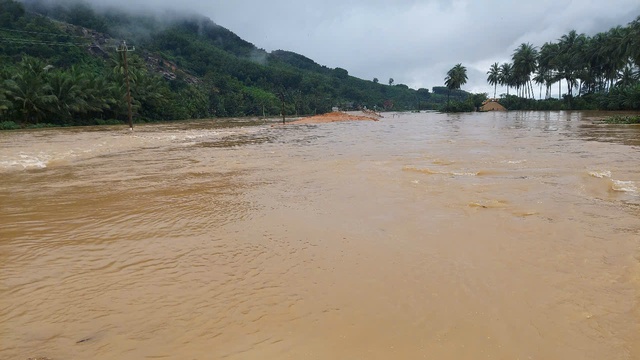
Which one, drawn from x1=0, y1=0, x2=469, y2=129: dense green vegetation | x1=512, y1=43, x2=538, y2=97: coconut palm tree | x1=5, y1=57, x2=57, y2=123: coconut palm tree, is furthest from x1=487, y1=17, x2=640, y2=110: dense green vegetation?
x1=5, y1=57, x2=57, y2=123: coconut palm tree

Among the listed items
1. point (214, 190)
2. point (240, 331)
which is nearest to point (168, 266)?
point (240, 331)

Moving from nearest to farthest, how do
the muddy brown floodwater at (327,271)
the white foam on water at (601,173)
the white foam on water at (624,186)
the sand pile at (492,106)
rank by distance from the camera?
the muddy brown floodwater at (327,271) → the white foam on water at (624,186) → the white foam on water at (601,173) → the sand pile at (492,106)

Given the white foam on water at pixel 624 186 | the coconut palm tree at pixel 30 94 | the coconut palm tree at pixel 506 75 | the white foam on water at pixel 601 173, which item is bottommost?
the white foam on water at pixel 624 186

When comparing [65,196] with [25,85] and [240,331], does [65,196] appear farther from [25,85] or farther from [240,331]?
[25,85]

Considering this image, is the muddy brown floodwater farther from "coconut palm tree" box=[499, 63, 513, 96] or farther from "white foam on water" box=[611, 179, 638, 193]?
"coconut palm tree" box=[499, 63, 513, 96]

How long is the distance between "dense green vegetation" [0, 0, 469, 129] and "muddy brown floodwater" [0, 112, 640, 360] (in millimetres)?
34426

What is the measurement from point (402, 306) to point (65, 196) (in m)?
6.39

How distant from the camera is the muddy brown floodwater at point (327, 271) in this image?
2.41 metres

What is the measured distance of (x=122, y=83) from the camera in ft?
154

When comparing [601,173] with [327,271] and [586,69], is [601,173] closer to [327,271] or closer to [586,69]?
[327,271]

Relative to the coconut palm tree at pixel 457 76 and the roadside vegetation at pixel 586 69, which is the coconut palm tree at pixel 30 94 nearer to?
the roadside vegetation at pixel 586 69

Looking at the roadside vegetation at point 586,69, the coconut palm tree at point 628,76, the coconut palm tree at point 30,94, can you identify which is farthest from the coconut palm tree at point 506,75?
the coconut palm tree at point 30,94

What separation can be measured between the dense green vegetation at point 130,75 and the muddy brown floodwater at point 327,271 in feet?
113

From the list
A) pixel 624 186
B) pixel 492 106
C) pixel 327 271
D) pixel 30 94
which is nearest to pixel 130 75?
pixel 30 94
